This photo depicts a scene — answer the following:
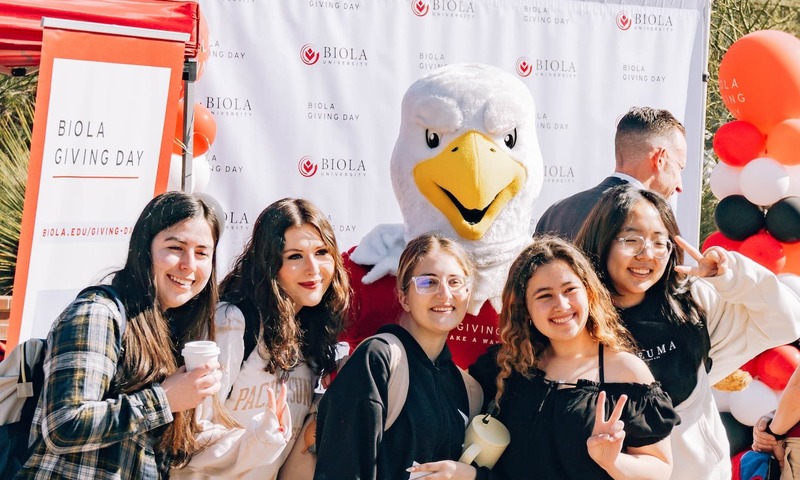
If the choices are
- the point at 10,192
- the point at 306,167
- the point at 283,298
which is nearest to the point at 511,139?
the point at 283,298

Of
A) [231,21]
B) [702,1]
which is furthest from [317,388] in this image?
[702,1]

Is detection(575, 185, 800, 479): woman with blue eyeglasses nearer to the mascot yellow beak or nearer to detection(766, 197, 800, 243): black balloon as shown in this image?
the mascot yellow beak

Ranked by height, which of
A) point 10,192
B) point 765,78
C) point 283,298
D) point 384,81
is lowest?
point 283,298

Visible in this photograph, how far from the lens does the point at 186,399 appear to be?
→ 2193 mm

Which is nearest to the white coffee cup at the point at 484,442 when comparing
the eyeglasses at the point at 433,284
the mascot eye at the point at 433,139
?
the eyeglasses at the point at 433,284

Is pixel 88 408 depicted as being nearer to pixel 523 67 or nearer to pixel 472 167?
pixel 472 167

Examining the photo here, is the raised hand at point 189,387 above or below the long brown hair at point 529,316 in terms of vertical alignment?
below

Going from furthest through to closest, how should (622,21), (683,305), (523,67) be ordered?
(622,21) → (523,67) → (683,305)

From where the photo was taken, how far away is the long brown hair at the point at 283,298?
2.59 metres

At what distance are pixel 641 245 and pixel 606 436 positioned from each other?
659mm

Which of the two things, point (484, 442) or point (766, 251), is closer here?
point (484, 442)

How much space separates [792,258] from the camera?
5289mm

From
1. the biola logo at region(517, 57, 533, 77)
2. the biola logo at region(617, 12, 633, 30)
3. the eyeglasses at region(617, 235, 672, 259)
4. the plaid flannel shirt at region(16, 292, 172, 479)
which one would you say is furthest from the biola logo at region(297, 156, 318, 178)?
the plaid flannel shirt at region(16, 292, 172, 479)

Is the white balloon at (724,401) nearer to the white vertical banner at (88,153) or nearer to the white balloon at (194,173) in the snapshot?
the white balloon at (194,173)
